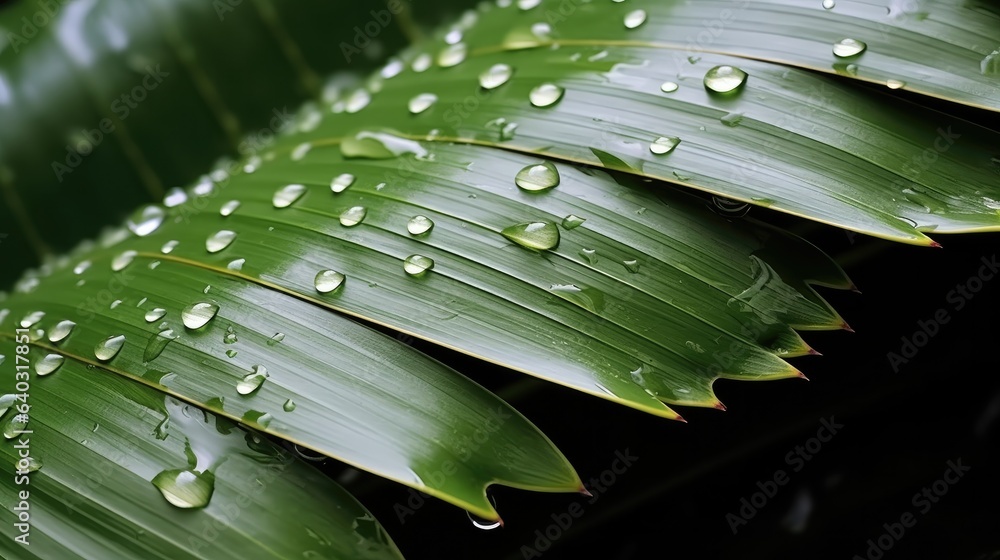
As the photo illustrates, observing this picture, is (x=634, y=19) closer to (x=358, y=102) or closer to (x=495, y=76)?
(x=495, y=76)

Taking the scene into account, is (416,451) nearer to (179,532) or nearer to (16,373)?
(179,532)

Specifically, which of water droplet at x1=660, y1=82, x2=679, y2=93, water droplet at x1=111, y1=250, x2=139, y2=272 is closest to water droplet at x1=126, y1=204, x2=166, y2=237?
water droplet at x1=111, y1=250, x2=139, y2=272

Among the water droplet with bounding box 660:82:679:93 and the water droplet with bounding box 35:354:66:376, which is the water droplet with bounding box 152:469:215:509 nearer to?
the water droplet with bounding box 35:354:66:376

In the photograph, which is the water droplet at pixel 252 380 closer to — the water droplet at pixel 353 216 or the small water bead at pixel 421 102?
the water droplet at pixel 353 216

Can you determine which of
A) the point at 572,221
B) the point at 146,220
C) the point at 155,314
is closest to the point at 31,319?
the point at 155,314

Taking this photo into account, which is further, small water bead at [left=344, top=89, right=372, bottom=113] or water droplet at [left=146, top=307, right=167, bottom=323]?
small water bead at [left=344, top=89, right=372, bottom=113]

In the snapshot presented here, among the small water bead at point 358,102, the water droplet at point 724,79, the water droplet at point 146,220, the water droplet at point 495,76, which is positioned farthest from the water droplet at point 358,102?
the water droplet at point 724,79
